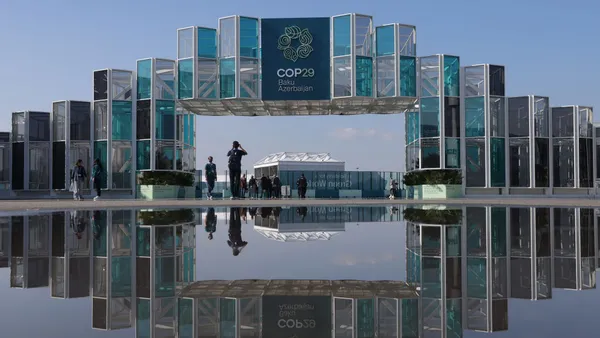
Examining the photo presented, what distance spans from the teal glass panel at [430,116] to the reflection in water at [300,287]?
23.2m

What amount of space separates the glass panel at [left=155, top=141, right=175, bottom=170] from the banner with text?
6.58m

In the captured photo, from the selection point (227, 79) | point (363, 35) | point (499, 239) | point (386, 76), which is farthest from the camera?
point (227, 79)

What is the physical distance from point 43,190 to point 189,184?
977 cm

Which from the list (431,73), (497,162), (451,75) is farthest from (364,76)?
(497,162)

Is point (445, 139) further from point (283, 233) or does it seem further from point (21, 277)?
point (21, 277)

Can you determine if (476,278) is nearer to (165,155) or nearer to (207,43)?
(207,43)

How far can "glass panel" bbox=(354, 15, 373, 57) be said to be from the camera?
30406mm

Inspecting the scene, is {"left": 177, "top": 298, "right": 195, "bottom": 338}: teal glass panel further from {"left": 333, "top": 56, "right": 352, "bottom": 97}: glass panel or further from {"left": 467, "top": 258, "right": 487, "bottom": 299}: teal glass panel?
{"left": 333, "top": 56, "right": 352, "bottom": 97}: glass panel

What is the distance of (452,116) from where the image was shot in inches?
1262

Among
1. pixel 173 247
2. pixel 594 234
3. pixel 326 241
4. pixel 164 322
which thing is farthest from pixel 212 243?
pixel 594 234

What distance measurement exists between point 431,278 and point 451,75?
28.6m

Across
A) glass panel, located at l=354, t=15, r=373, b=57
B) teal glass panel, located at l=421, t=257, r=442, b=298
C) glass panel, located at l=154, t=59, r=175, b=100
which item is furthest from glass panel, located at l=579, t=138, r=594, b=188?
teal glass panel, located at l=421, t=257, r=442, b=298

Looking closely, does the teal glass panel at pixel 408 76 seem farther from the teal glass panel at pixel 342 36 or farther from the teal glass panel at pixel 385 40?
the teal glass panel at pixel 342 36

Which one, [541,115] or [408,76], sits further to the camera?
[541,115]
